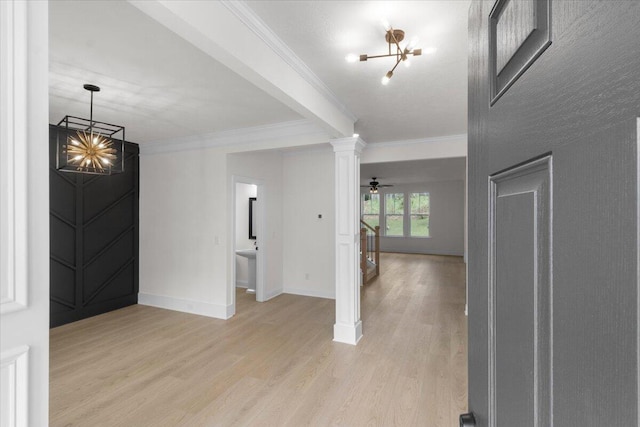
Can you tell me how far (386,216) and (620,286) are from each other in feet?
38.0

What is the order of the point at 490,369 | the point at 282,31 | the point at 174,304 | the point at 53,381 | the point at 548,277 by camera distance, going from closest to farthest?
1. the point at 548,277
2. the point at 490,369
3. the point at 282,31
4. the point at 53,381
5. the point at 174,304

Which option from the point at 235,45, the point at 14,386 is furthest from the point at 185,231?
the point at 14,386

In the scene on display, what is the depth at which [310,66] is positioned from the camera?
237cm

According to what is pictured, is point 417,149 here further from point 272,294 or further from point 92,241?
point 92,241

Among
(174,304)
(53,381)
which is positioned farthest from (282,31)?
(174,304)

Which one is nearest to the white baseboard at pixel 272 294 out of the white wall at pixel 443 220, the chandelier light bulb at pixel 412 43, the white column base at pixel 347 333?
the white column base at pixel 347 333

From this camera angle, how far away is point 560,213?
39 centimetres

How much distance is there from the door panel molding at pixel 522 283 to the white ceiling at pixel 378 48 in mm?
1518

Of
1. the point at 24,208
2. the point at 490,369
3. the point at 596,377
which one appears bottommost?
the point at 490,369

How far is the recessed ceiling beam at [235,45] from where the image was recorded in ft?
4.47

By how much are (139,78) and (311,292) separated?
13.2 ft

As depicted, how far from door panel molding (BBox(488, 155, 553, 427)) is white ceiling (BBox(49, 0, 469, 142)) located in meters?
1.54

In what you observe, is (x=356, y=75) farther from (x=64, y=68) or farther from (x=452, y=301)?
(x=452, y=301)

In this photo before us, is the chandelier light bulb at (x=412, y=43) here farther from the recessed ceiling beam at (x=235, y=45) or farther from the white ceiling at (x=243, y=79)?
the recessed ceiling beam at (x=235, y=45)
